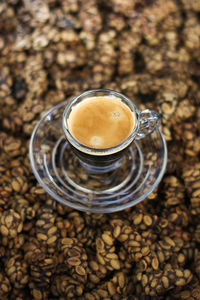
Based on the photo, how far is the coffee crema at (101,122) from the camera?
42.4 inches

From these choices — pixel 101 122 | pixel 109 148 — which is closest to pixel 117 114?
pixel 101 122

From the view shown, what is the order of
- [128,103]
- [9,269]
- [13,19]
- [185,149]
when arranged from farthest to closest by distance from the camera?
[13,19], [185,149], [128,103], [9,269]

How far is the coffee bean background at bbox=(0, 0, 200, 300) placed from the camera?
102 cm

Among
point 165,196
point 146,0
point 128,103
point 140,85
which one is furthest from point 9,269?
point 146,0

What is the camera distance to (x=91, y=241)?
3.61ft

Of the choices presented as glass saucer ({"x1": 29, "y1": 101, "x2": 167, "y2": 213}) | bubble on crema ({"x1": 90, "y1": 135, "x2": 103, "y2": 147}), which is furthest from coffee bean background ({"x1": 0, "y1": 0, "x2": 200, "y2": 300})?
bubble on crema ({"x1": 90, "y1": 135, "x2": 103, "y2": 147})

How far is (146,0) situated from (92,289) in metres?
1.68

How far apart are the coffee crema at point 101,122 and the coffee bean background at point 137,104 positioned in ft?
0.87

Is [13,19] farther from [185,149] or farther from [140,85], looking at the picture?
[185,149]

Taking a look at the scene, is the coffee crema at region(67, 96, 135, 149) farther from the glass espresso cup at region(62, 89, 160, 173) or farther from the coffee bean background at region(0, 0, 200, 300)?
the coffee bean background at region(0, 0, 200, 300)

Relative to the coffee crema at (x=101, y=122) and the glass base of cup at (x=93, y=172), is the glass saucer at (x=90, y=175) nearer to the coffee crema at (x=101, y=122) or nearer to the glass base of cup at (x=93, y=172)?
the glass base of cup at (x=93, y=172)

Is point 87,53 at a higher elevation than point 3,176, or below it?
higher

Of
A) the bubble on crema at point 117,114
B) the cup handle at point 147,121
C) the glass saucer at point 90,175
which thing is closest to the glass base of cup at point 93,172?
the glass saucer at point 90,175

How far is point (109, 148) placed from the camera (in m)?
0.99
